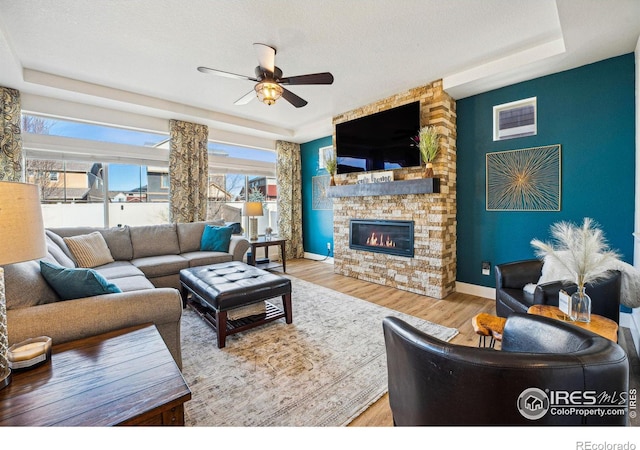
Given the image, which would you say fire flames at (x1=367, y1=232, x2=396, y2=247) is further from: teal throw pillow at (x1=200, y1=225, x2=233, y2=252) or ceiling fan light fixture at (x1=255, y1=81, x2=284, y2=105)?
ceiling fan light fixture at (x1=255, y1=81, x2=284, y2=105)

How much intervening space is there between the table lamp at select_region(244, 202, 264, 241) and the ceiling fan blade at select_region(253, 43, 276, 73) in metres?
2.66

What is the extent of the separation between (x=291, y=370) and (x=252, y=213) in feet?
10.5

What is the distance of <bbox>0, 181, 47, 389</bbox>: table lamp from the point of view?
871 mm

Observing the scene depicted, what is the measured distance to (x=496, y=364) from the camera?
791mm

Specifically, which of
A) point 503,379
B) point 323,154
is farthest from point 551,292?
point 323,154

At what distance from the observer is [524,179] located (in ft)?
10.4

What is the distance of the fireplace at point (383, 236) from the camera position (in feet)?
12.6

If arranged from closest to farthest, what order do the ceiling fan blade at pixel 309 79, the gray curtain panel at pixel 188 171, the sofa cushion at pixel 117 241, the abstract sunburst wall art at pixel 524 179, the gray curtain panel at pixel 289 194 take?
the ceiling fan blade at pixel 309 79, the abstract sunburst wall art at pixel 524 179, the sofa cushion at pixel 117 241, the gray curtain panel at pixel 188 171, the gray curtain panel at pixel 289 194

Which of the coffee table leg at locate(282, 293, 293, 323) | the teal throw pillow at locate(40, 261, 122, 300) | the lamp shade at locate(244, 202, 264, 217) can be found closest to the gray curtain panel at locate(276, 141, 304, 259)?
the lamp shade at locate(244, 202, 264, 217)

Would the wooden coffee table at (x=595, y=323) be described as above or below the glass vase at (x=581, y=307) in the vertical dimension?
below

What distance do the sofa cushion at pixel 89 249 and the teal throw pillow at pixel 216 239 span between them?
3.79ft

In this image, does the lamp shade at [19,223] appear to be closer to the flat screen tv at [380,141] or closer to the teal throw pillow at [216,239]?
the teal throw pillow at [216,239]

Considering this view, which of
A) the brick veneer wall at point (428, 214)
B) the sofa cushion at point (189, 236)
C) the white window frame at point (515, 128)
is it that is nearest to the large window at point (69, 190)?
the sofa cushion at point (189, 236)
